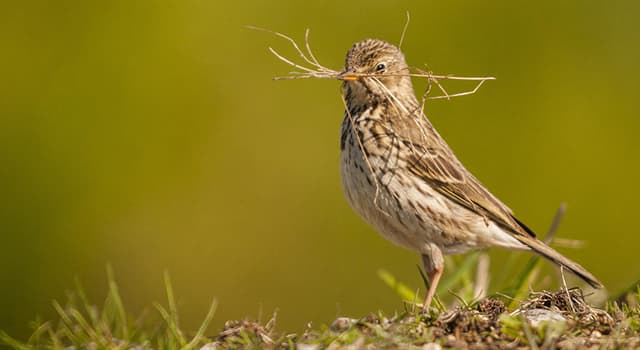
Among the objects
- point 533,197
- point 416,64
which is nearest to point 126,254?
point 416,64

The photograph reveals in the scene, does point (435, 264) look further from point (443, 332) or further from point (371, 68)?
point (443, 332)

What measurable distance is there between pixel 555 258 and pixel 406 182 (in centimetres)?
107

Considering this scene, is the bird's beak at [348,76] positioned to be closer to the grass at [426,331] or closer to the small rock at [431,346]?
the grass at [426,331]

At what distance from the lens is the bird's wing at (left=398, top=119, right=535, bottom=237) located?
5887mm

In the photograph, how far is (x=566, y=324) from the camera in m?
4.23

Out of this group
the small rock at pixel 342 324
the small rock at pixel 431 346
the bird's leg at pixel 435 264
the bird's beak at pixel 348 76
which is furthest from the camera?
the bird's leg at pixel 435 264

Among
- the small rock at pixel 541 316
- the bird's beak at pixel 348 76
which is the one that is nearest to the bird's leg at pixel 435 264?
the bird's beak at pixel 348 76

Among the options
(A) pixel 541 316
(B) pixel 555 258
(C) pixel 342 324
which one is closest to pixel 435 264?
(B) pixel 555 258

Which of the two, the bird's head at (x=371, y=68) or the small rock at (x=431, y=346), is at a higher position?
the bird's head at (x=371, y=68)

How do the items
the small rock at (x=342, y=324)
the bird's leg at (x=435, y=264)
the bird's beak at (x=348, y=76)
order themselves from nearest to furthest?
the small rock at (x=342, y=324)
the bird's beak at (x=348, y=76)
the bird's leg at (x=435, y=264)

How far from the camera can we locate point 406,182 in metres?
5.74

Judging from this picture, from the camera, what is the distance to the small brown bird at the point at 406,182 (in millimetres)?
5691

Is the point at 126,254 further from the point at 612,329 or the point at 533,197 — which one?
the point at 612,329

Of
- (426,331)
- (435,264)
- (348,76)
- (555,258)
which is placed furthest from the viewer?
(555,258)
